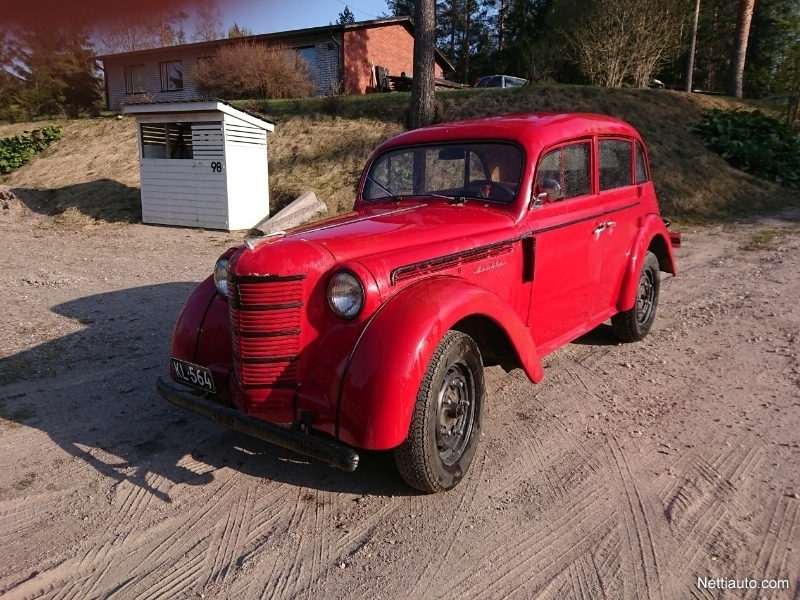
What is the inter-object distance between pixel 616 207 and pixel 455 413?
8.32 ft

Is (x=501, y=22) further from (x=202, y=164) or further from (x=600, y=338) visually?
(x=600, y=338)

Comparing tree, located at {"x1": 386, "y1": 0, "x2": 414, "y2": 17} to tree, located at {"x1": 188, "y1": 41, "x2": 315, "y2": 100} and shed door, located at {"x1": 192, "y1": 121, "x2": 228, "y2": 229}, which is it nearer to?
tree, located at {"x1": 188, "y1": 41, "x2": 315, "y2": 100}

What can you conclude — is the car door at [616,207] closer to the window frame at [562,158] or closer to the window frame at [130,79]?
the window frame at [562,158]

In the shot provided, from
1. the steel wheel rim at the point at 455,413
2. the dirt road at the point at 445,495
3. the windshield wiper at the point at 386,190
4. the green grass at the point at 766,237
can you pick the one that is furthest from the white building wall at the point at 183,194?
the steel wheel rim at the point at 455,413

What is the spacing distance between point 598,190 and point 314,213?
9.30 meters

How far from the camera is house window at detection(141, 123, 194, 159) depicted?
1398cm

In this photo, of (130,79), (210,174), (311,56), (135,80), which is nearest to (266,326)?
(210,174)

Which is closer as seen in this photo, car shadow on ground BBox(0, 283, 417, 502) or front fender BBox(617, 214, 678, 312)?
car shadow on ground BBox(0, 283, 417, 502)

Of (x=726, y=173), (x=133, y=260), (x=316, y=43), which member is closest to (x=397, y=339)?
(x=133, y=260)

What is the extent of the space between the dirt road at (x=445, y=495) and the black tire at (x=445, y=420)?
0.16 metres

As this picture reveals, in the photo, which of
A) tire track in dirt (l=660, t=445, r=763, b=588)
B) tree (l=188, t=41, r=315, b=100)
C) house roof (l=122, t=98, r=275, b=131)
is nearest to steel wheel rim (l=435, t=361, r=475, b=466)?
tire track in dirt (l=660, t=445, r=763, b=588)

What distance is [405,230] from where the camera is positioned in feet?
11.1

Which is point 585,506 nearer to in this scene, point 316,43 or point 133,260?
point 133,260

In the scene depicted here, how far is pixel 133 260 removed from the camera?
31.6ft
